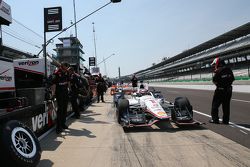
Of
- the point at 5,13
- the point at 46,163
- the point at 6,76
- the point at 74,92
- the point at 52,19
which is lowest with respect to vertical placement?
the point at 46,163

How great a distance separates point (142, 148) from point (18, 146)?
8.16ft

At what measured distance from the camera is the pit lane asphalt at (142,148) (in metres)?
5.34

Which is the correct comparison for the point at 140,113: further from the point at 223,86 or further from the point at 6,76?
the point at 6,76

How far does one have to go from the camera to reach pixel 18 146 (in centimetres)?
480

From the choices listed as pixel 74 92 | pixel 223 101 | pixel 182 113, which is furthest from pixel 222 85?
pixel 74 92

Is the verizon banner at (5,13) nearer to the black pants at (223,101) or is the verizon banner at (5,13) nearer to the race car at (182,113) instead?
the race car at (182,113)

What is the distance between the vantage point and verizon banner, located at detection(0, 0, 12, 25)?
20.8ft

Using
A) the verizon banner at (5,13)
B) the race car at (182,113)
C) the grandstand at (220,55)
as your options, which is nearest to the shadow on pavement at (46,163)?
the verizon banner at (5,13)

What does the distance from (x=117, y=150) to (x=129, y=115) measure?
2.94m

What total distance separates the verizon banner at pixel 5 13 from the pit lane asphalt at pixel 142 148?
267cm

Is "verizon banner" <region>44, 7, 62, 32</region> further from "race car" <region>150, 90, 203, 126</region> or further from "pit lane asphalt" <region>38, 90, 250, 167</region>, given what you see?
"race car" <region>150, 90, 203, 126</region>

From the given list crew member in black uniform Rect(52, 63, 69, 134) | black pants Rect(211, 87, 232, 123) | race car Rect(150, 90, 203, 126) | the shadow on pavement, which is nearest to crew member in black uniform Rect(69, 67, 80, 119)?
crew member in black uniform Rect(52, 63, 69, 134)

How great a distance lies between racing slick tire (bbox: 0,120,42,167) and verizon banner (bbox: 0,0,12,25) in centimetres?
245

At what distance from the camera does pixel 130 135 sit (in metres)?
7.85
